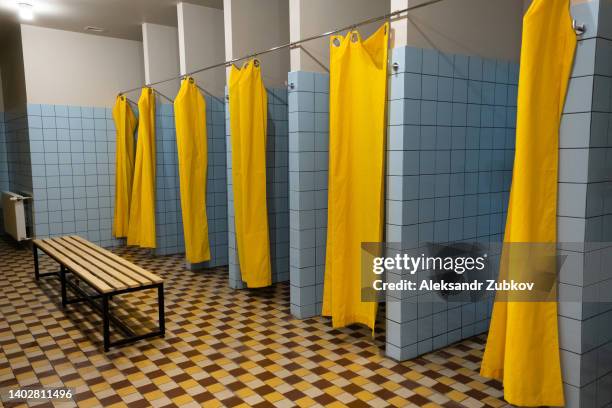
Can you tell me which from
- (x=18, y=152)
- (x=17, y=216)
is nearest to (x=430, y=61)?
(x=17, y=216)

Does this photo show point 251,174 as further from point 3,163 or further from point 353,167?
point 3,163

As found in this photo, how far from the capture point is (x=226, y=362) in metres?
2.78

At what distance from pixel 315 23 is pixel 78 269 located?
7.98ft

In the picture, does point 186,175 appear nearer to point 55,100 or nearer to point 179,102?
point 179,102

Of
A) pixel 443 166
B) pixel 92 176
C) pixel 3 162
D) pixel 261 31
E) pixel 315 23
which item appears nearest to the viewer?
pixel 443 166

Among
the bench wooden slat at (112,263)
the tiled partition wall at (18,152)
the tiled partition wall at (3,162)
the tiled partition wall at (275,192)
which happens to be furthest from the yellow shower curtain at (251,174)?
the tiled partition wall at (3,162)

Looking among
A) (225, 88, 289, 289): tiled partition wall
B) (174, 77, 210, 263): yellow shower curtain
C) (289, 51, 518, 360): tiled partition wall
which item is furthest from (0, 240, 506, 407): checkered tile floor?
(174, 77, 210, 263): yellow shower curtain

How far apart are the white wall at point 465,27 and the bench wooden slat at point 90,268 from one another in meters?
2.24

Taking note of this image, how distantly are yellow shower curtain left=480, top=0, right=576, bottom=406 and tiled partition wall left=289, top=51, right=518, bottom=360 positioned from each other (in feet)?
2.24

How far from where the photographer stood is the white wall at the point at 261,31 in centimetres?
399

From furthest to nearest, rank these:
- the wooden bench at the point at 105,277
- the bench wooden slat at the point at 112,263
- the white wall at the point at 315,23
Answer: the white wall at the point at 315,23, the bench wooden slat at the point at 112,263, the wooden bench at the point at 105,277

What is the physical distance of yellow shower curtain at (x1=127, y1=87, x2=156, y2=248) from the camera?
510cm

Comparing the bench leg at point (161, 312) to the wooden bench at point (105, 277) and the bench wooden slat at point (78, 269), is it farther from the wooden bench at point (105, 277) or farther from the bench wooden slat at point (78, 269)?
the bench wooden slat at point (78, 269)

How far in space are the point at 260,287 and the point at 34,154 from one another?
3.36 m
